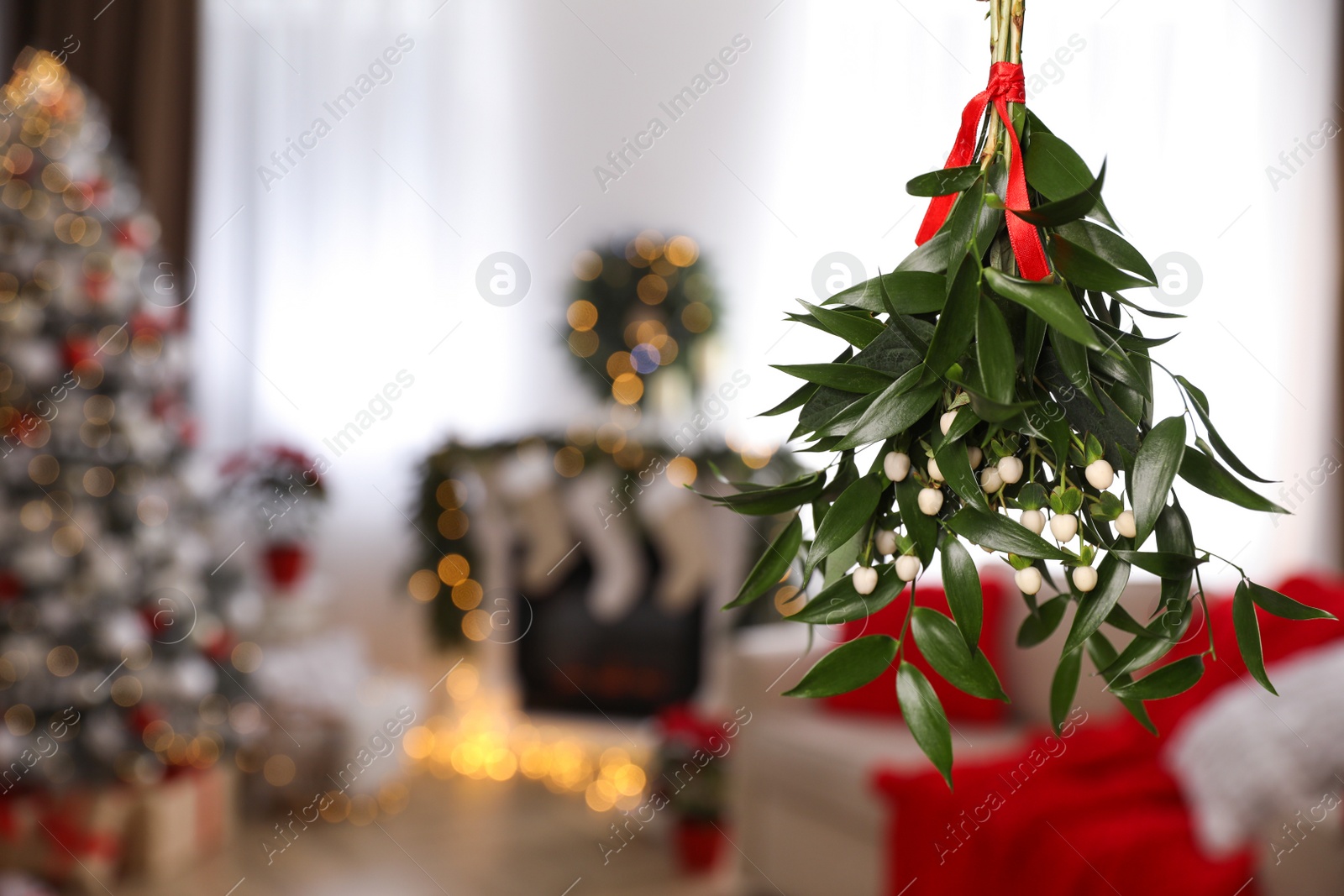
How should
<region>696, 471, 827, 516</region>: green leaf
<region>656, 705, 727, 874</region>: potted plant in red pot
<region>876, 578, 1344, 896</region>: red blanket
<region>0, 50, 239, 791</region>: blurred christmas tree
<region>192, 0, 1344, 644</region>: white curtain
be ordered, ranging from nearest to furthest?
<region>696, 471, 827, 516</region>: green leaf < <region>876, 578, 1344, 896</region>: red blanket < <region>0, 50, 239, 791</region>: blurred christmas tree < <region>656, 705, 727, 874</region>: potted plant in red pot < <region>192, 0, 1344, 644</region>: white curtain

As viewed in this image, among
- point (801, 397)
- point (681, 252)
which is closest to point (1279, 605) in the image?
point (801, 397)

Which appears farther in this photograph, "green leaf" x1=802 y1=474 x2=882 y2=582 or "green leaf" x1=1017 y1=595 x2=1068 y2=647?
"green leaf" x1=1017 y1=595 x2=1068 y2=647

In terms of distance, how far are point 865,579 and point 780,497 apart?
0.06 meters

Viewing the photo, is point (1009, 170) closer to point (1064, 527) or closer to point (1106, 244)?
point (1106, 244)

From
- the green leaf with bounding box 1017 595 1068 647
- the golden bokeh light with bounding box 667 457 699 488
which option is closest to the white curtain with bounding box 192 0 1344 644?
the golden bokeh light with bounding box 667 457 699 488

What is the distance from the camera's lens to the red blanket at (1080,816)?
5.82ft

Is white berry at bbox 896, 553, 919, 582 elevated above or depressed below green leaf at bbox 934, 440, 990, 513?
below

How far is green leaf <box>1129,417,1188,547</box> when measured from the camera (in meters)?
0.42

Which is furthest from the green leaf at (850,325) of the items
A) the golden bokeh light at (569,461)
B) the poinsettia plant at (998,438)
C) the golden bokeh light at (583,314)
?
the golden bokeh light at (583,314)

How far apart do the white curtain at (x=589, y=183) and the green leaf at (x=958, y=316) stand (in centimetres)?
369

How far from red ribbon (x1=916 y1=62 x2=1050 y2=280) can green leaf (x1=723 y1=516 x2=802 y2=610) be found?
0.16 metres

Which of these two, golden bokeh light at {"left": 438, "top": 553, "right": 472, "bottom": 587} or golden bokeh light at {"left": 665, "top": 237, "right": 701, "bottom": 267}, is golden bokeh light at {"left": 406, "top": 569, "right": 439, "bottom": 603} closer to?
golden bokeh light at {"left": 438, "top": 553, "right": 472, "bottom": 587}

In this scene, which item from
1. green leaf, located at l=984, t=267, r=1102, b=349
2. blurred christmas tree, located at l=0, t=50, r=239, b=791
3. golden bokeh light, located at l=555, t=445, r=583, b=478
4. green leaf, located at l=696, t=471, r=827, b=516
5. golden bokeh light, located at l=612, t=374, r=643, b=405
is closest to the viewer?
green leaf, located at l=984, t=267, r=1102, b=349

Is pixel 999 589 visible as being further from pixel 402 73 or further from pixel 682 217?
pixel 402 73
